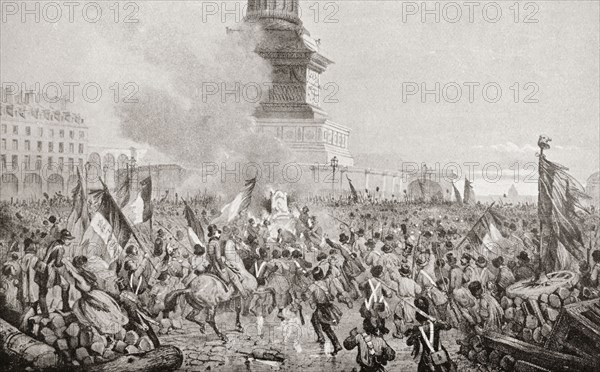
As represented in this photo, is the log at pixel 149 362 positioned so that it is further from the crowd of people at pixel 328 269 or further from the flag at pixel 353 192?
the flag at pixel 353 192

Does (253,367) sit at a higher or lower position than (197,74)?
lower

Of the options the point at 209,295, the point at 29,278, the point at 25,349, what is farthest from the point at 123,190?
the point at 25,349

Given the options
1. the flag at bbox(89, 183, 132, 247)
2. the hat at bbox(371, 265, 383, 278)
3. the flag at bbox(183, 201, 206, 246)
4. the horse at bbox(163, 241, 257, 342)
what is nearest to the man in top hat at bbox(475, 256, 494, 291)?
the hat at bbox(371, 265, 383, 278)

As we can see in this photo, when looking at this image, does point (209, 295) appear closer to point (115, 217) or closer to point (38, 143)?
point (115, 217)

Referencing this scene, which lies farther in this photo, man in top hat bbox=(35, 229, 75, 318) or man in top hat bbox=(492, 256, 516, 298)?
man in top hat bbox=(35, 229, 75, 318)

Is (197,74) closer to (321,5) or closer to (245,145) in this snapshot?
(245,145)

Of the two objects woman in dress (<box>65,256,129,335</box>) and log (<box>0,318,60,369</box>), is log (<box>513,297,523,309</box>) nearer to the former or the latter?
woman in dress (<box>65,256,129,335</box>)

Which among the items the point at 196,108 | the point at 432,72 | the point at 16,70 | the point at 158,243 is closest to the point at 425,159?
the point at 432,72

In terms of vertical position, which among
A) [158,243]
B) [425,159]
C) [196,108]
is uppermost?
[196,108]
